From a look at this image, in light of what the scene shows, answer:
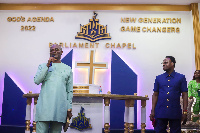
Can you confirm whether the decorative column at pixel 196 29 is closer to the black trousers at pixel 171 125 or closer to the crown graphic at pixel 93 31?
the crown graphic at pixel 93 31

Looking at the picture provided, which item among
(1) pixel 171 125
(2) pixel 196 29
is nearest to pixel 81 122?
(1) pixel 171 125

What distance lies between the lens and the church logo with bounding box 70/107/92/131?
12.7ft

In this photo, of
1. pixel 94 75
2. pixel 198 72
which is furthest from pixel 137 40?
pixel 198 72

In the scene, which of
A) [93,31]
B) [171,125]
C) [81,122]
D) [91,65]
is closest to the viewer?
[171,125]

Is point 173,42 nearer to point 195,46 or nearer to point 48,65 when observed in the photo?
point 195,46

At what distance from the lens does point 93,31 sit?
256 inches

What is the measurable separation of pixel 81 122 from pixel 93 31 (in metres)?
3.14

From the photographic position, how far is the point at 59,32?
6.55m

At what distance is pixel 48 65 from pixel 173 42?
4.54m

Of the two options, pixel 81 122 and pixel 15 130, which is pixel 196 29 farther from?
pixel 15 130

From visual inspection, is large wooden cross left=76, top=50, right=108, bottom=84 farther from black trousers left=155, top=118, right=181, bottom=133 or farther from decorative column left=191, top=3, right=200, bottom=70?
black trousers left=155, top=118, right=181, bottom=133

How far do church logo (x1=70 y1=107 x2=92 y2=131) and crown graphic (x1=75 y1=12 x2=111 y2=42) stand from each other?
2863mm

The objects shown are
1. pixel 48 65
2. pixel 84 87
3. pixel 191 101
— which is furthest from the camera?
pixel 191 101

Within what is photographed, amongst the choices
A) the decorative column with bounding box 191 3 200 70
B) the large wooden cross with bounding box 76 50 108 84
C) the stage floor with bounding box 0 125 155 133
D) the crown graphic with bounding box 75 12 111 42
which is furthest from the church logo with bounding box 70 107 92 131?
the decorative column with bounding box 191 3 200 70
